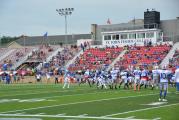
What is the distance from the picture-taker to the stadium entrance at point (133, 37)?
147 ft

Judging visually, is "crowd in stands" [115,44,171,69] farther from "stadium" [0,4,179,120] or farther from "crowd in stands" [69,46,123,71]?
"crowd in stands" [69,46,123,71]

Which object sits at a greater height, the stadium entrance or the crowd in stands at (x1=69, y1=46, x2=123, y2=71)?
the stadium entrance

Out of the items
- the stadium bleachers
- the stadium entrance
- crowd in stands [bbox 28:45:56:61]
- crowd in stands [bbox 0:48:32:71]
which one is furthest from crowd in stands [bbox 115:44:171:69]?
the stadium bleachers

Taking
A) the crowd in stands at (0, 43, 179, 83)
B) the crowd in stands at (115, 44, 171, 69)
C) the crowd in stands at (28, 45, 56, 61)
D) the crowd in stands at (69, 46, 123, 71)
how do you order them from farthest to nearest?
the crowd in stands at (28, 45, 56, 61) → the crowd in stands at (69, 46, 123, 71) → the crowd in stands at (0, 43, 179, 83) → the crowd in stands at (115, 44, 171, 69)

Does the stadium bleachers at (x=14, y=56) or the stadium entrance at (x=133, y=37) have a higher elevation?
the stadium entrance at (x=133, y=37)

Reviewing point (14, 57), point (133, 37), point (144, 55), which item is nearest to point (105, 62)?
point (144, 55)

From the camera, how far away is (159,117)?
11.0 m

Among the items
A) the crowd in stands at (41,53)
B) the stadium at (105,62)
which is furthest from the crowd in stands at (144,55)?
the crowd in stands at (41,53)

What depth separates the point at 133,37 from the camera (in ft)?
151

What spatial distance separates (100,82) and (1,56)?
98.6 feet

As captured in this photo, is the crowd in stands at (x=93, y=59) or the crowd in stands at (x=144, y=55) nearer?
the crowd in stands at (x=144, y=55)

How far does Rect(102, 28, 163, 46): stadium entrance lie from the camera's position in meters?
44.7

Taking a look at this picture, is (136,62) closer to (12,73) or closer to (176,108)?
(12,73)

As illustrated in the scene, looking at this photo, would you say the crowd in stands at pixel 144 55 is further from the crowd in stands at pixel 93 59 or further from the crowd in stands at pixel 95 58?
the crowd in stands at pixel 95 58
